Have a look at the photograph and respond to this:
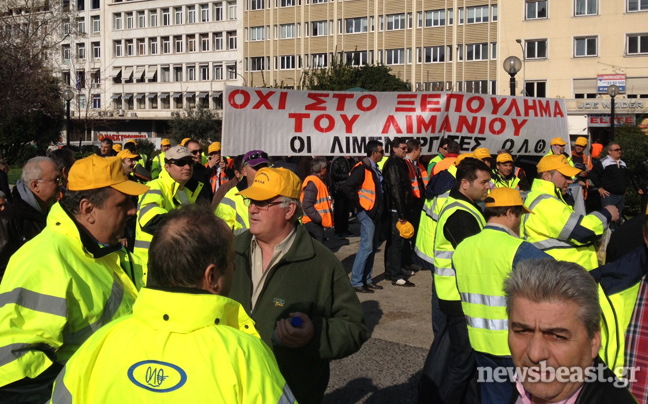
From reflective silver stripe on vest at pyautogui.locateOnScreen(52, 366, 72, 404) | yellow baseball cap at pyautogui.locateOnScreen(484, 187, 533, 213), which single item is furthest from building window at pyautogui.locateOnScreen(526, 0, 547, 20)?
reflective silver stripe on vest at pyautogui.locateOnScreen(52, 366, 72, 404)

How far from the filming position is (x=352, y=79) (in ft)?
158

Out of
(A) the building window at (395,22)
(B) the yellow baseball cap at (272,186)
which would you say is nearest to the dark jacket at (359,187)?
(B) the yellow baseball cap at (272,186)

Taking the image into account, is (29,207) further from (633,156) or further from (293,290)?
(633,156)

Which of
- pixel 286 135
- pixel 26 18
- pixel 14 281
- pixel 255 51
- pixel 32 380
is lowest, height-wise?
pixel 32 380

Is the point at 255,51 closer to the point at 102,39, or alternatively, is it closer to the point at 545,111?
the point at 102,39

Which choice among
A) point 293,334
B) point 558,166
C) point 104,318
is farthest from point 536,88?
point 104,318

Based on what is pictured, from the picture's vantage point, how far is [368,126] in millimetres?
9133

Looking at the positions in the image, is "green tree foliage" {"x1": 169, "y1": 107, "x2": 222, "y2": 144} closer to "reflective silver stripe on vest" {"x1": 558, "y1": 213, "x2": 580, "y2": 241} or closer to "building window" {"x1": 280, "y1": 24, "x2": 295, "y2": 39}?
"building window" {"x1": 280, "y1": 24, "x2": 295, "y2": 39}

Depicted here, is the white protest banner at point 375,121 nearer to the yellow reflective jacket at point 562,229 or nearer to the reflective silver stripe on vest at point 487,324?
the yellow reflective jacket at point 562,229

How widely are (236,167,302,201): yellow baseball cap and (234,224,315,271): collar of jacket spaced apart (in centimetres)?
21

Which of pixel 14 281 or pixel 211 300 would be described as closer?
pixel 211 300

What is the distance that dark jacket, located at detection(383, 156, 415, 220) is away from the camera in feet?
31.3

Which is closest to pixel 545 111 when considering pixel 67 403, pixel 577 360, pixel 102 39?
pixel 577 360

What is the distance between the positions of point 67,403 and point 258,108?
650cm
